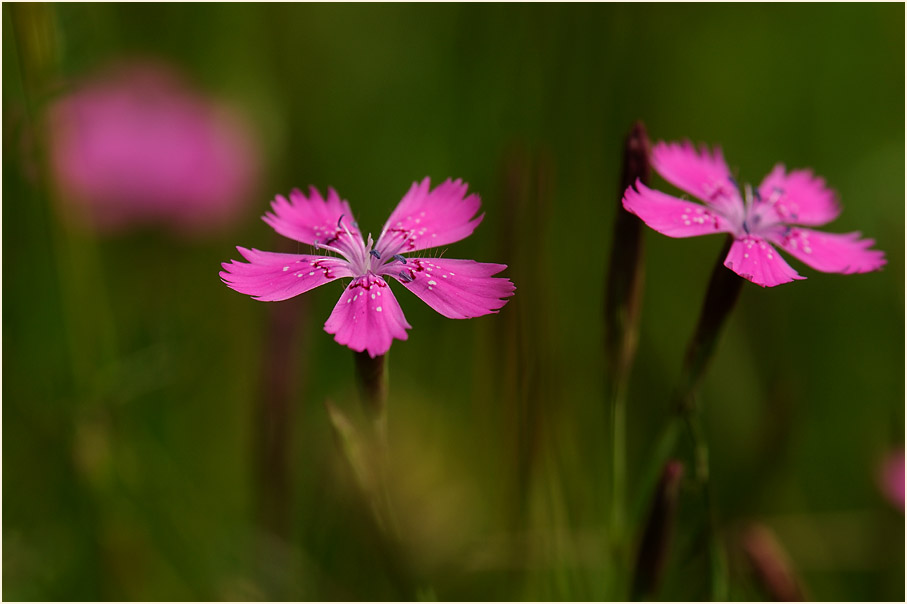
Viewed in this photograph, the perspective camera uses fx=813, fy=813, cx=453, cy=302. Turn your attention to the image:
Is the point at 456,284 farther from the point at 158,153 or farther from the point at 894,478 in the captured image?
the point at 158,153

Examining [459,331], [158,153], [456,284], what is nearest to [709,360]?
[456,284]

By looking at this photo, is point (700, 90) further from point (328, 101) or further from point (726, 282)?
point (726, 282)

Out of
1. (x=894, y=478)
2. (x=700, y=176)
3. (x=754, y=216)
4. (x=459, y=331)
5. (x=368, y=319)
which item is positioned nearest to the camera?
(x=368, y=319)

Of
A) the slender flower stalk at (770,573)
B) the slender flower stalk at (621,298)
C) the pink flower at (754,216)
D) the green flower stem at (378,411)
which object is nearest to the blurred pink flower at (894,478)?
the slender flower stalk at (770,573)

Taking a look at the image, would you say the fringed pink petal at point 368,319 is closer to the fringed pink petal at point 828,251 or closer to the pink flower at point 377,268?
the pink flower at point 377,268

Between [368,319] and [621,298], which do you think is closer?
[368,319]

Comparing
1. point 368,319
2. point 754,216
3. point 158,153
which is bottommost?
point 368,319
